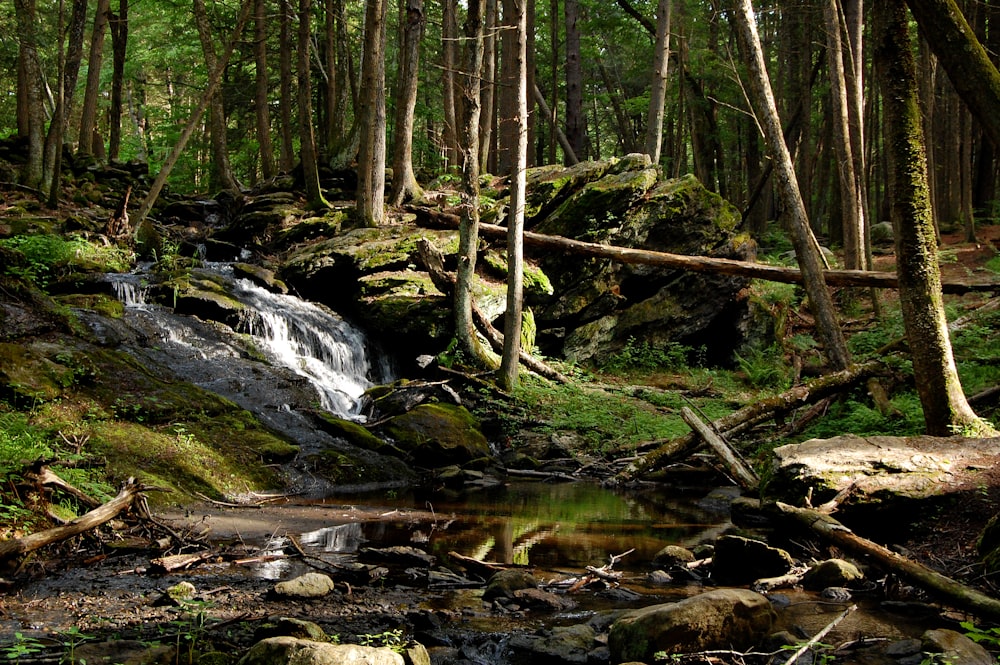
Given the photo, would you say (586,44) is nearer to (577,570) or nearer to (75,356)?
(75,356)

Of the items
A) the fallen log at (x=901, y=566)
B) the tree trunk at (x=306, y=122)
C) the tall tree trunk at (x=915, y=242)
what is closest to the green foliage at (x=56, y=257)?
the tree trunk at (x=306, y=122)

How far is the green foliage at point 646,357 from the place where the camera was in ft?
56.5

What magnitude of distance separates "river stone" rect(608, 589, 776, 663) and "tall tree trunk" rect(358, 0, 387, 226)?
13.8 metres

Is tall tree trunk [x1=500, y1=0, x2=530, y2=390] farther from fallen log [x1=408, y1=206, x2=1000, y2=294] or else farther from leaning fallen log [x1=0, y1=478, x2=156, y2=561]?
leaning fallen log [x1=0, y1=478, x2=156, y2=561]

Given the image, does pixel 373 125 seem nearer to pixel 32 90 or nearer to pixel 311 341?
pixel 311 341

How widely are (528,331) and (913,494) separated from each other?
34.4ft

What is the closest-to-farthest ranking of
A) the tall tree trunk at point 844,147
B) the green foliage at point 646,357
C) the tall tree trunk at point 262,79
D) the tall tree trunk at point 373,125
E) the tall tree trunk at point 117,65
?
1. the tall tree trunk at point 844,147
2. the tall tree trunk at point 373,125
3. the green foliage at point 646,357
4. the tall tree trunk at point 262,79
5. the tall tree trunk at point 117,65

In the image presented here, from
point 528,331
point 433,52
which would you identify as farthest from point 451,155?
point 528,331

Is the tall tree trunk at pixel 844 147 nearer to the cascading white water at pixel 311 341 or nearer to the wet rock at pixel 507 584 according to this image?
the cascading white water at pixel 311 341

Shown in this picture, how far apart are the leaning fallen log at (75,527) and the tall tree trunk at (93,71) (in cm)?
1960

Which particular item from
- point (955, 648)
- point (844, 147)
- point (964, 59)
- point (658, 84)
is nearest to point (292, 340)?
point (964, 59)

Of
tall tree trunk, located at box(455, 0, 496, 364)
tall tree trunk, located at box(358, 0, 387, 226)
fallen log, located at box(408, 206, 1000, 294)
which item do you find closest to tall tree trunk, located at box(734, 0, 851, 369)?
fallen log, located at box(408, 206, 1000, 294)

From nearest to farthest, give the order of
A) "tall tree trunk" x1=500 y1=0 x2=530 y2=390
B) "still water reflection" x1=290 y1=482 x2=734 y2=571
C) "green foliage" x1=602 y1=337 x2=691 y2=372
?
"still water reflection" x1=290 y1=482 x2=734 y2=571 → "tall tree trunk" x1=500 y1=0 x2=530 y2=390 → "green foliage" x1=602 y1=337 x2=691 y2=372

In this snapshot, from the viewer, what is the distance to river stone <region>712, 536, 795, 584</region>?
6.00 m
